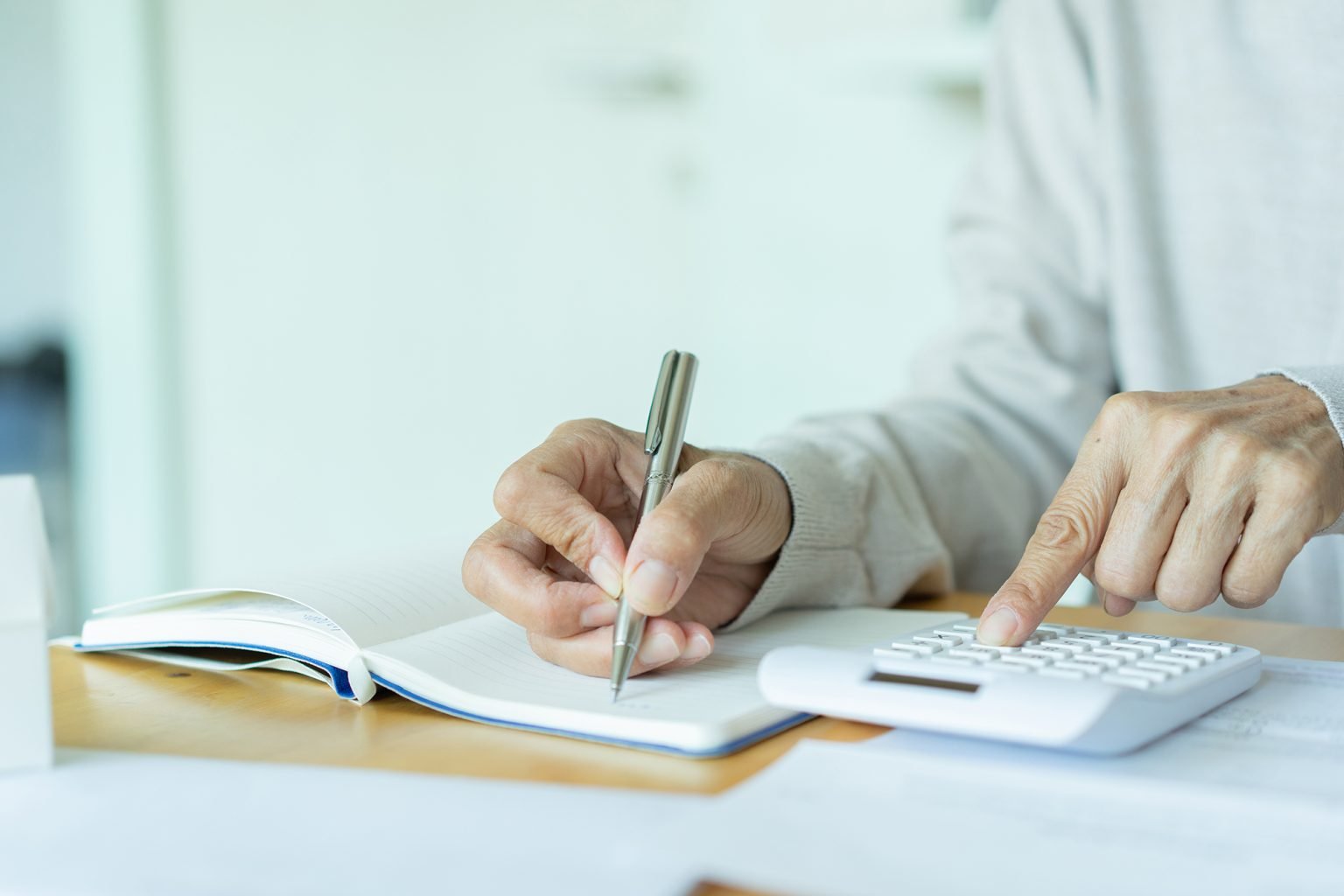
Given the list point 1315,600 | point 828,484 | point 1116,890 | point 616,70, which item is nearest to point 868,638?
point 828,484

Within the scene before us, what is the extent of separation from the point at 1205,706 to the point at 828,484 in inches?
11.7

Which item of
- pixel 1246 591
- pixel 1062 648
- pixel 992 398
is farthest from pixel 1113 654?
pixel 992 398

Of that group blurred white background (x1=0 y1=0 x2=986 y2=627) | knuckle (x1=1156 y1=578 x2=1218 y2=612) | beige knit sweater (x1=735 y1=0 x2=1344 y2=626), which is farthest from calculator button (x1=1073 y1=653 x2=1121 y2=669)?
blurred white background (x1=0 y1=0 x2=986 y2=627)

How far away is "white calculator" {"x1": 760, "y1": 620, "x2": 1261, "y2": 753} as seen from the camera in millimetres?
414

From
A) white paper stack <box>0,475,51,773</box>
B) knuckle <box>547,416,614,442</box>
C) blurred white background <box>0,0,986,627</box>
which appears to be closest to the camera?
white paper stack <box>0,475,51,773</box>

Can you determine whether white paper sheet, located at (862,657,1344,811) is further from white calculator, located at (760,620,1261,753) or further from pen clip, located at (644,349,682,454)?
pen clip, located at (644,349,682,454)

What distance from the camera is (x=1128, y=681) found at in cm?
45

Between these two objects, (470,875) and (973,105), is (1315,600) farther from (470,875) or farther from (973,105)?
(973,105)

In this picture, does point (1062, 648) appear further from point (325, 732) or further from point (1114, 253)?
point (1114, 253)

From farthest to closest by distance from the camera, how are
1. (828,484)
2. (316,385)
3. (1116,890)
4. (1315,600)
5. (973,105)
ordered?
(316,385), (973,105), (1315,600), (828,484), (1116,890)

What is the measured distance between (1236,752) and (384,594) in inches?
16.6

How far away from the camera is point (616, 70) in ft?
7.23

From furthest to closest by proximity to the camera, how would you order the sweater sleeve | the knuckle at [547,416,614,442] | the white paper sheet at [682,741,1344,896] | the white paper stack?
the sweater sleeve
the knuckle at [547,416,614,442]
the white paper stack
the white paper sheet at [682,741,1344,896]

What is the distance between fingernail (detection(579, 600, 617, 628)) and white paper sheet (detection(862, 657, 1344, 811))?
0.15 meters
